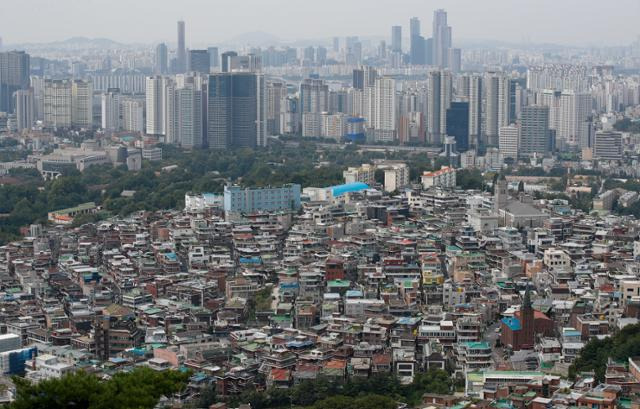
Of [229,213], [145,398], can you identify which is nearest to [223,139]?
[229,213]

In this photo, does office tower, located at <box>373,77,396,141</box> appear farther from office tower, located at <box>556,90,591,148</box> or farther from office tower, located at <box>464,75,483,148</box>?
office tower, located at <box>556,90,591,148</box>

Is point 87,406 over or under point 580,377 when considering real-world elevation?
over

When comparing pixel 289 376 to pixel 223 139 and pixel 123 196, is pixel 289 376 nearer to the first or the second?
pixel 123 196

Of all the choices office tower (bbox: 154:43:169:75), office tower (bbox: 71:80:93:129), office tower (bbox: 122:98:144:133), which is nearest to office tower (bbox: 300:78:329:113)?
office tower (bbox: 122:98:144:133)

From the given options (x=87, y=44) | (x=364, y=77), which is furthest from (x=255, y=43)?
(x=364, y=77)

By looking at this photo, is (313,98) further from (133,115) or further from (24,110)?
(24,110)
